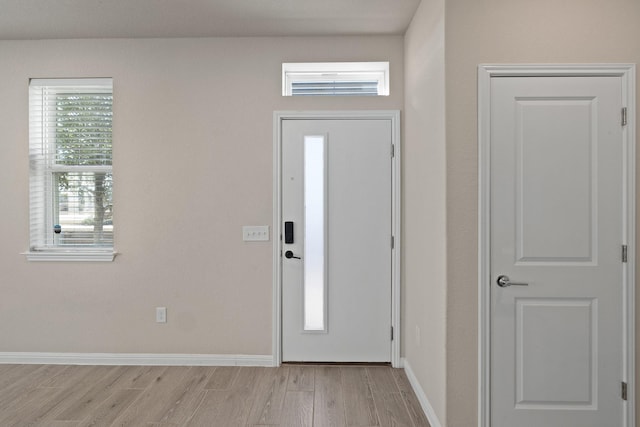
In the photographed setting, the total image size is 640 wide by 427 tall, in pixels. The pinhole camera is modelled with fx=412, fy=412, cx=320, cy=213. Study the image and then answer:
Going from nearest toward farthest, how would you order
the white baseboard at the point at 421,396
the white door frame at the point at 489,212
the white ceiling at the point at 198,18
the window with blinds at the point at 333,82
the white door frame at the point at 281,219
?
the white door frame at the point at 489,212 → the white baseboard at the point at 421,396 → the white ceiling at the point at 198,18 → the white door frame at the point at 281,219 → the window with blinds at the point at 333,82

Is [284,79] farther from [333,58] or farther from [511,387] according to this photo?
[511,387]

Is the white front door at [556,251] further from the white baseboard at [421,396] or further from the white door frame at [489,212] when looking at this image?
the white baseboard at [421,396]

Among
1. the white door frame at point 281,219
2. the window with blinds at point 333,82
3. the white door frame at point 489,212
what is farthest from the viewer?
the window with blinds at point 333,82

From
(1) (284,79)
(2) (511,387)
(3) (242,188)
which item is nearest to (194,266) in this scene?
(3) (242,188)

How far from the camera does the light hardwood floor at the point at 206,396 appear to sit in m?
2.53

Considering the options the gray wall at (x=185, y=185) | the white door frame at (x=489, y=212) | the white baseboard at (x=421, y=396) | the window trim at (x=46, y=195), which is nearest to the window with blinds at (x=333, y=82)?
the gray wall at (x=185, y=185)

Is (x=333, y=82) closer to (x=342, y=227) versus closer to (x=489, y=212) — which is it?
(x=342, y=227)

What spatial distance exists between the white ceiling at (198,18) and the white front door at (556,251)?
125 centimetres

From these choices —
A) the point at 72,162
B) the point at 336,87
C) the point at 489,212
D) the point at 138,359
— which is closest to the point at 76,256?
the point at 72,162

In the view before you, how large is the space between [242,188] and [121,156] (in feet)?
3.41

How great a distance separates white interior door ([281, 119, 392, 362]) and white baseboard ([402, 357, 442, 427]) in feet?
0.71

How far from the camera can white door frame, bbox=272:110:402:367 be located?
3.33 meters

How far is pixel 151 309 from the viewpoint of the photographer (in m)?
3.41

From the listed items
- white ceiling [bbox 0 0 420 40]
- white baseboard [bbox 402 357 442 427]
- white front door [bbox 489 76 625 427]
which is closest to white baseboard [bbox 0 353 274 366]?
white baseboard [bbox 402 357 442 427]
